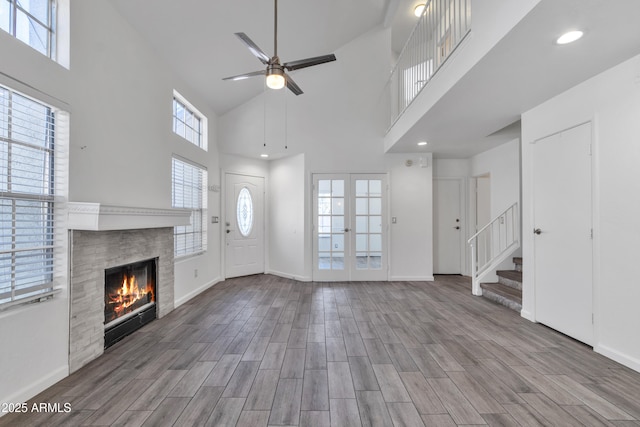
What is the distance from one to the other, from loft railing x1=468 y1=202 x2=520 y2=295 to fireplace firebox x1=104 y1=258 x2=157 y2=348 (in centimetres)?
455

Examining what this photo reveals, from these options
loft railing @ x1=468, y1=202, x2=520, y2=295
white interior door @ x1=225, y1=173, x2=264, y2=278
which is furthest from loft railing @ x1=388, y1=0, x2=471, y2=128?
white interior door @ x1=225, y1=173, x2=264, y2=278

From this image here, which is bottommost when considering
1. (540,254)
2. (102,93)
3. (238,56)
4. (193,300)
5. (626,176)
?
(193,300)

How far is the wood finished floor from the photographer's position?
1729 mm

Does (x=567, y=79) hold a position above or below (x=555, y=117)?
above

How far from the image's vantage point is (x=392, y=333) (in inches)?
117

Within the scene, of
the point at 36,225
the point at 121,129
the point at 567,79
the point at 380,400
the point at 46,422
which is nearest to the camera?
the point at 46,422

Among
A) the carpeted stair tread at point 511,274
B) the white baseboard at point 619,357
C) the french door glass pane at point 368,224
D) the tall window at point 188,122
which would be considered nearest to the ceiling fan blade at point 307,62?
the tall window at point 188,122

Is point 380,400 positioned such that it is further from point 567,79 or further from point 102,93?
point 102,93

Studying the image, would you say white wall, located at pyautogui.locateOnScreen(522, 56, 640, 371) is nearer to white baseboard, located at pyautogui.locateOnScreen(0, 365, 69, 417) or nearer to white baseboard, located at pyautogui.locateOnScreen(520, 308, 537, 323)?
white baseboard, located at pyautogui.locateOnScreen(520, 308, 537, 323)

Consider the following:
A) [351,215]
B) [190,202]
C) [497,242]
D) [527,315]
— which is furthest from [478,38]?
[190,202]

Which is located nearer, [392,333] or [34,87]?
[34,87]

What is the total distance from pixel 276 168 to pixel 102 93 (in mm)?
3486

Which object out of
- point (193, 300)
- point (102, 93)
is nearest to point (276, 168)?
point (193, 300)

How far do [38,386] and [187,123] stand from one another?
141 inches
